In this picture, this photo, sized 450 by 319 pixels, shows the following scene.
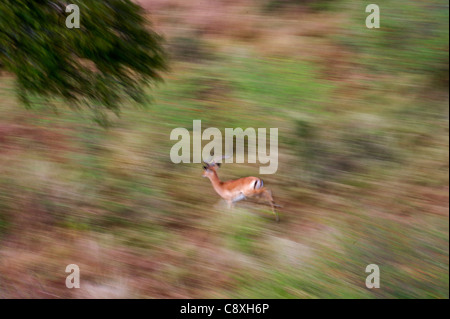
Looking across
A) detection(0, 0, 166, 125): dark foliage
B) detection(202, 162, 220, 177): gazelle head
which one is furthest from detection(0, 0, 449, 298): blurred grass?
detection(0, 0, 166, 125): dark foliage

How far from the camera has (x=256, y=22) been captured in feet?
21.8

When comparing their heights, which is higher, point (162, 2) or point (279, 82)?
point (162, 2)

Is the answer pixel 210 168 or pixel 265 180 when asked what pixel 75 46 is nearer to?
pixel 210 168

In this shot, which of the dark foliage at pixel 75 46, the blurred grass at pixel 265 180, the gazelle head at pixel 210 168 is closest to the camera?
the dark foliage at pixel 75 46

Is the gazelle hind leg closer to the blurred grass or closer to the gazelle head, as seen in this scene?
the blurred grass

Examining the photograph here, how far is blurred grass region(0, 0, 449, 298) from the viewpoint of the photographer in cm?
417

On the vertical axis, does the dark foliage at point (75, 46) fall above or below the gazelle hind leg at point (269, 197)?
above

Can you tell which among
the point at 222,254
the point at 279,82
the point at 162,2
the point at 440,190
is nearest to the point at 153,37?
the point at 222,254

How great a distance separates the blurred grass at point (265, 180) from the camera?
4172 mm

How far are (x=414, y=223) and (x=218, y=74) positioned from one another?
2.58 meters

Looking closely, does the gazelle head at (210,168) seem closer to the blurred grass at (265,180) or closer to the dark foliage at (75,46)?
the blurred grass at (265,180)

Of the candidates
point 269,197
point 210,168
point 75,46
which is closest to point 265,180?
point 269,197

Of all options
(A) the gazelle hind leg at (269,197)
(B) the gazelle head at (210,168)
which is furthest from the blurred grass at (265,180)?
(B) the gazelle head at (210,168)
